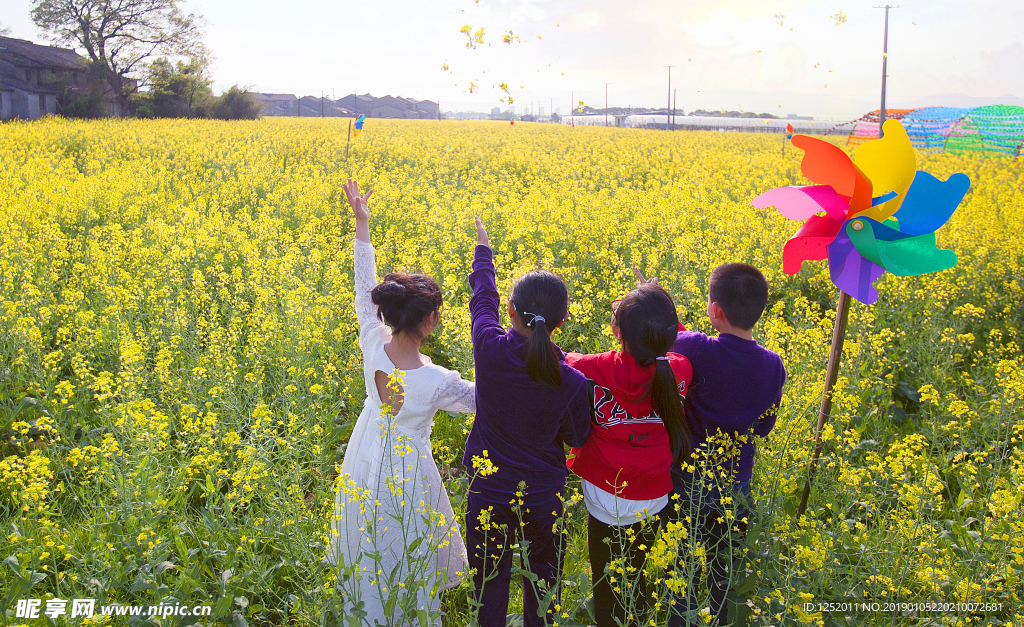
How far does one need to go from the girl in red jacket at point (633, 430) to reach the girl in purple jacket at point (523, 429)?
0.11 m

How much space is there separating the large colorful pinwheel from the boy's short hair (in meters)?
0.12

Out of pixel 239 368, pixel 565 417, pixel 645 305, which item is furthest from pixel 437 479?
pixel 239 368

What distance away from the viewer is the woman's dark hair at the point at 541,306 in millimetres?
1885

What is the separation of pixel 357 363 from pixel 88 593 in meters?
1.89

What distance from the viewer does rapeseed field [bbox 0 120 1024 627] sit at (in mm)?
2145

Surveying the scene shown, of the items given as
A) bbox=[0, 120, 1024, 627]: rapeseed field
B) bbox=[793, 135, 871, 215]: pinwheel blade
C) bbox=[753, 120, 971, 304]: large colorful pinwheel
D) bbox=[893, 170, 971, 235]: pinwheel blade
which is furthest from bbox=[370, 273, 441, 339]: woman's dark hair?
bbox=[893, 170, 971, 235]: pinwheel blade

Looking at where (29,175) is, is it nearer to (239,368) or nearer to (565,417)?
(239,368)

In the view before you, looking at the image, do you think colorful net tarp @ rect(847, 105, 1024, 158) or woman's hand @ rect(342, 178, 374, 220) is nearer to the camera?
woman's hand @ rect(342, 178, 374, 220)

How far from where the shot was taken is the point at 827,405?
2.38 m

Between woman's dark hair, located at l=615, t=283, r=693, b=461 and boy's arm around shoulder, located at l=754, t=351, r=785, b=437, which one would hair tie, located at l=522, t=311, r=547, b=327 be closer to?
woman's dark hair, located at l=615, t=283, r=693, b=461

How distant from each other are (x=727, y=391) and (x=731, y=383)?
0.11 ft

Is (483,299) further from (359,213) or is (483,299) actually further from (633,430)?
(359,213)

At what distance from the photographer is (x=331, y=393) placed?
3600mm

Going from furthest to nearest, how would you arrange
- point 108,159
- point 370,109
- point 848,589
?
point 370,109 → point 108,159 → point 848,589
